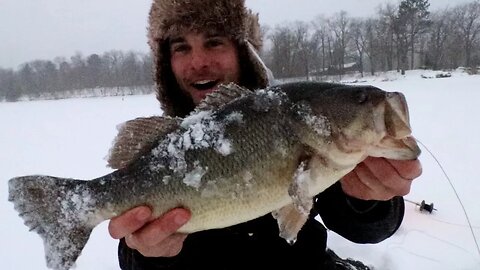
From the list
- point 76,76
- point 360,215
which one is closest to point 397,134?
point 360,215

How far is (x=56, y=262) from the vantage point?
67.7 inches

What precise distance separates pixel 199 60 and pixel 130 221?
1.36 metres

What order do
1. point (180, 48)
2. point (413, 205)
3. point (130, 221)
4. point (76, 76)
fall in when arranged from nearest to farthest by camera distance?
point (130, 221) < point (180, 48) < point (413, 205) < point (76, 76)

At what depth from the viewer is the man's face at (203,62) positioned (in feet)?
9.21

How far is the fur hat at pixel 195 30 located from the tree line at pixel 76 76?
63.9m

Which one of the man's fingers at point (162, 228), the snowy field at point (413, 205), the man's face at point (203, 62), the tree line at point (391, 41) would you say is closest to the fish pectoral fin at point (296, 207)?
the man's fingers at point (162, 228)

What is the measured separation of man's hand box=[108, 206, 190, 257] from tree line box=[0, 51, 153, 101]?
65315 millimetres

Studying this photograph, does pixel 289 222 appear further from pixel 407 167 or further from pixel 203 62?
pixel 203 62

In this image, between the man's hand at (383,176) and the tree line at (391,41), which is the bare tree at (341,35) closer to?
the tree line at (391,41)

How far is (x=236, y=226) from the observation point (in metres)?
2.46

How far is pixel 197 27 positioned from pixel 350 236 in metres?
1.63

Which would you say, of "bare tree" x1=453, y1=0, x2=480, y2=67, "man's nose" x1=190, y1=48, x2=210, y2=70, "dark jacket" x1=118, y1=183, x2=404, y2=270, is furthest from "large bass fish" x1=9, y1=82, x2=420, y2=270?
"bare tree" x1=453, y1=0, x2=480, y2=67

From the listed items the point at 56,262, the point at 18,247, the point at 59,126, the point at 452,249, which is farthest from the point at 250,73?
the point at 59,126

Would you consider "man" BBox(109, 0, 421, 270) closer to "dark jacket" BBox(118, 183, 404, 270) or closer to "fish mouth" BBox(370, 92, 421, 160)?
"dark jacket" BBox(118, 183, 404, 270)
